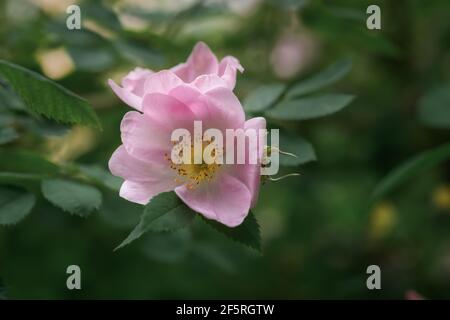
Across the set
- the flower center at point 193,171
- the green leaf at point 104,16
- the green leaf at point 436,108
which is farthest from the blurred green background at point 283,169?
the flower center at point 193,171

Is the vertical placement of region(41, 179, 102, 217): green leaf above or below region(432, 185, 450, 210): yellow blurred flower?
below

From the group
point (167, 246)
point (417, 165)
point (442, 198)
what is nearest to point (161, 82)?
point (417, 165)

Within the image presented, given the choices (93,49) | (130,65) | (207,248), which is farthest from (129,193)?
(130,65)

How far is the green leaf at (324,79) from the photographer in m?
0.95

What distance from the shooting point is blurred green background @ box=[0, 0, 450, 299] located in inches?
47.0

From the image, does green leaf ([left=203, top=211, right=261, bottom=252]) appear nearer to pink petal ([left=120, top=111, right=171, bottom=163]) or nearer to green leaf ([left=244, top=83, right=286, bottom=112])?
pink petal ([left=120, top=111, right=171, bottom=163])

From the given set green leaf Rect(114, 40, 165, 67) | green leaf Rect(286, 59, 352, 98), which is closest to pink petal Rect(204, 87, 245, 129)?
green leaf Rect(286, 59, 352, 98)

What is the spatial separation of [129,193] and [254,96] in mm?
276

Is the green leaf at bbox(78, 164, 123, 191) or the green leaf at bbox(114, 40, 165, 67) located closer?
the green leaf at bbox(78, 164, 123, 191)

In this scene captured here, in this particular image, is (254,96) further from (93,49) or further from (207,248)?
(207,248)

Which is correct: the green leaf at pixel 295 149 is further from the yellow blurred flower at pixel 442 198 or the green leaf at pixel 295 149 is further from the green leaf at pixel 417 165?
the yellow blurred flower at pixel 442 198

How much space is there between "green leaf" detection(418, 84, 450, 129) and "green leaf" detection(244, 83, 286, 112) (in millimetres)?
383
